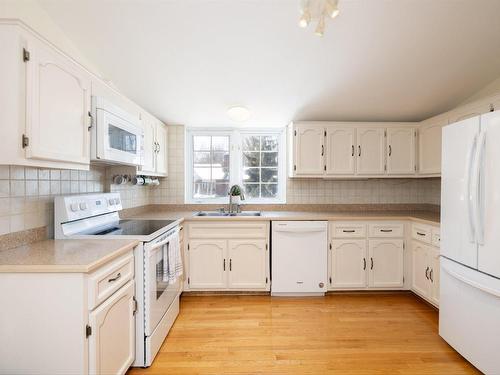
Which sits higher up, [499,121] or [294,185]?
[499,121]

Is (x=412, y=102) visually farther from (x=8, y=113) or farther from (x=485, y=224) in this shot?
(x=8, y=113)

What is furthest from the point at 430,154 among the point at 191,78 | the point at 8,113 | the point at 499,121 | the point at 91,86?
the point at 8,113

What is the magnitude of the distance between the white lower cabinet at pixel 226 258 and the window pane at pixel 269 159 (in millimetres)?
1002

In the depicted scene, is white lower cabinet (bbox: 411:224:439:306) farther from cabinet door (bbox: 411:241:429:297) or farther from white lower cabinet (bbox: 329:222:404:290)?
white lower cabinet (bbox: 329:222:404:290)

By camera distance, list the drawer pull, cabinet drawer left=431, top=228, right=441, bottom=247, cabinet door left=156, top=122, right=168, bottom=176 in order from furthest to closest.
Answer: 1. cabinet door left=156, top=122, right=168, bottom=176
2. cabinet drawer left=431, top=228, right=441, bottom=247
3. the drawer pull

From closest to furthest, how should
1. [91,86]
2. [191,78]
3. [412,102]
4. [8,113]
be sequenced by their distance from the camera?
[8,113] < [91,86] < [191,78] < [412,102]

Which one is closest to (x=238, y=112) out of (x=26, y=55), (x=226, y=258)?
(x=226, y=258)

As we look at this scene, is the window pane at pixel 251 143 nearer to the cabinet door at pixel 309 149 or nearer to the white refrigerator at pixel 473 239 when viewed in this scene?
the cabinet door at pixel 309 149

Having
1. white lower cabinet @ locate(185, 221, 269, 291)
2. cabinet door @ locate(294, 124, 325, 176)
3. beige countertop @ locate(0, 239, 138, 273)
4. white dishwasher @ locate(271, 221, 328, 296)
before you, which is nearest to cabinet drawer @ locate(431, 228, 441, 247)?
white dishwasher @ locate(271, 221, 328, 296)

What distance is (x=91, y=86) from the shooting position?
1734 mm

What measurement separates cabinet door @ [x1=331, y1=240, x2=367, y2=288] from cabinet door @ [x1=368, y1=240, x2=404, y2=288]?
0.10m

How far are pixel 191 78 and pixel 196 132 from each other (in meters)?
1.11

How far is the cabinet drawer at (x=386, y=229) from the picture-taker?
114 inches

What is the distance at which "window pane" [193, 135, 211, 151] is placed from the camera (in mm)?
3557
